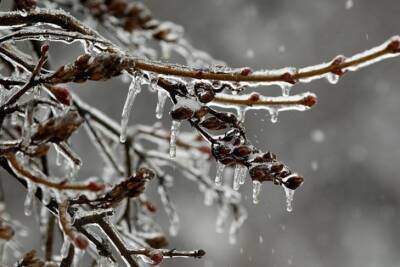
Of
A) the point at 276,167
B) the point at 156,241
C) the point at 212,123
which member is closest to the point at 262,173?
the point at 276,167

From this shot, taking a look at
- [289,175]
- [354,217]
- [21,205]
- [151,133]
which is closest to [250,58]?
[354,217]

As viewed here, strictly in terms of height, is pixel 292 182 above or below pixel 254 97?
below

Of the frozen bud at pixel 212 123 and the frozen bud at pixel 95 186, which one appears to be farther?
the frozen bud at pixel 212 123

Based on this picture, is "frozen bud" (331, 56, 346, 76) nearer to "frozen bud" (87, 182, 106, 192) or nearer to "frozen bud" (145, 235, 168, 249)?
"frozen bud" (87, 182, 106, 192)

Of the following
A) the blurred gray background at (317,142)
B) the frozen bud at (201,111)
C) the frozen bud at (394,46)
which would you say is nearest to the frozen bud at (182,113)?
the frozen bud at (201,111)

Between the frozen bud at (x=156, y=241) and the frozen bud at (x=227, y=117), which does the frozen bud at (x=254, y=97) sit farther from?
the frozen bud at (x=156, y=241)

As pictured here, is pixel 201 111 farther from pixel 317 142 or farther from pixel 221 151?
pixel 317 142

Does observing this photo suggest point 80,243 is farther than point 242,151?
No

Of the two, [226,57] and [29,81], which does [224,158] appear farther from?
[226,57]
